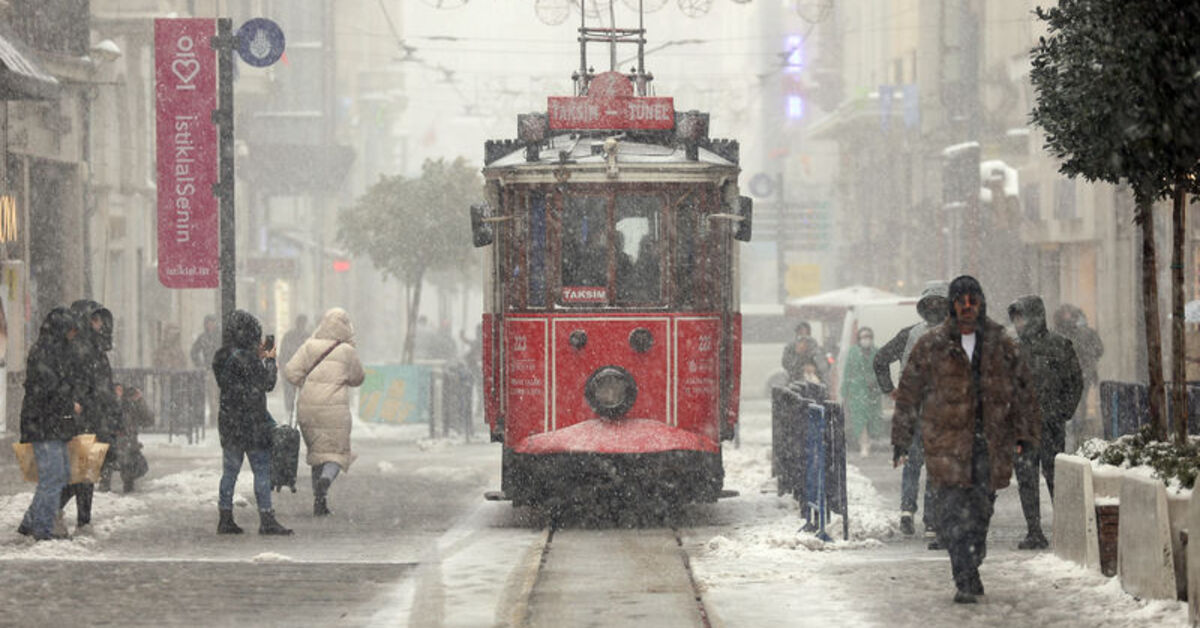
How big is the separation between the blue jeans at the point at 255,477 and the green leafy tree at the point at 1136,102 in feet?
20.5

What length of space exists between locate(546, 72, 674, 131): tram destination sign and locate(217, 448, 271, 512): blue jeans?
3606mm

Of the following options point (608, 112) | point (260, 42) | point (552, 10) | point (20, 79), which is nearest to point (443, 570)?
point (608, 112)

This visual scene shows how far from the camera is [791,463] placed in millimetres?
16734

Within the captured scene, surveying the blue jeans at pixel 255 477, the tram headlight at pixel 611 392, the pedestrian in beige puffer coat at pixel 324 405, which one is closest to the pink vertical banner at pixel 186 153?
the pedestrian in beige puffer coat at pixel 324 405

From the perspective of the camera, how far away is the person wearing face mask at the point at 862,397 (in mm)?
24766

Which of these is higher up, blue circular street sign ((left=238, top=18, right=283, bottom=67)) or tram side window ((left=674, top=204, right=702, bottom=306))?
blue circular street sign ((left=238, top=18, right=283, bottom=67))

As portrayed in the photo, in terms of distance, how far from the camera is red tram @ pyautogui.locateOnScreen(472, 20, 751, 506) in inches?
619

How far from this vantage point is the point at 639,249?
15844 mm

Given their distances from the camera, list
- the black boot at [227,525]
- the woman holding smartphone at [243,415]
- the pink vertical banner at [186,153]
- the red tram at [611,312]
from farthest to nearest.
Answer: the pink vertical banner at [186,153] < the red tram at [611,312] < the black boot at [227,525] < the woman holding smartphone at [243,415]

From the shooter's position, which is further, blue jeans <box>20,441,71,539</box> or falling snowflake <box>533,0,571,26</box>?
falling snowflake <box>533,0,571,26</box>

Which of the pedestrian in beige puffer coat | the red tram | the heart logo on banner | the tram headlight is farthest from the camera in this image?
the heart logo on banner

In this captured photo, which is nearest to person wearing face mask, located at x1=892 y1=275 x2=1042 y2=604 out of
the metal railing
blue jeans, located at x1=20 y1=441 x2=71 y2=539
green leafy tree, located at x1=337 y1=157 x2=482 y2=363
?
the metal railing

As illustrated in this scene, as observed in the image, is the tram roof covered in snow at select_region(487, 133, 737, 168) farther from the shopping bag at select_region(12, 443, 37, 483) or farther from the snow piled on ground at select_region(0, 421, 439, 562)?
the shopping bag at select_region(12, 443, 37, 483)

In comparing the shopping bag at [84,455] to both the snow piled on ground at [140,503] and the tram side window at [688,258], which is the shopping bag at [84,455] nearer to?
the snow piled on ground at [140,503]
